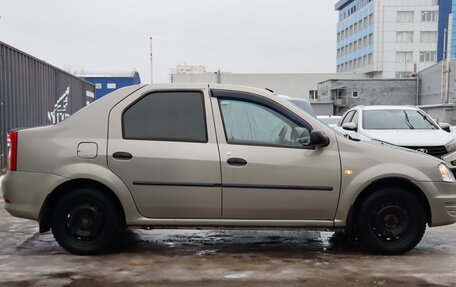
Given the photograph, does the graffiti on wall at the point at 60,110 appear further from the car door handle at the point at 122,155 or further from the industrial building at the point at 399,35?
the industrial building at the point at 399,35

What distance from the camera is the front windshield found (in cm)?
1009

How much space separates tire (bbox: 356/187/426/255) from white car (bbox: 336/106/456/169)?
3938 millimetres

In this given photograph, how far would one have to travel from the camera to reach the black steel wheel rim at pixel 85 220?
4844 millimetres

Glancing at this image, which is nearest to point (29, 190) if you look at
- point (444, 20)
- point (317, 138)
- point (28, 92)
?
point (317, 138)

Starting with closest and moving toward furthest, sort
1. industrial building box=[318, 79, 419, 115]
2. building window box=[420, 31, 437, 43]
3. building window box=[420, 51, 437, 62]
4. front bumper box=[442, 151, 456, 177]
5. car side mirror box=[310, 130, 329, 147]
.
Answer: car side mirror box=[310, 130, 329, 147]
front bumper box=[442, 151, 456, 177]
industrial building box=[318, 79, 419, 115]
building window box=[420, 31, 437, 43]
building window box=[420, 51, 437, 62]

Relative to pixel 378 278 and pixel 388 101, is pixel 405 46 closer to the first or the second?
pixel 388 101

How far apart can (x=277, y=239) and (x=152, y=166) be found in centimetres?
179

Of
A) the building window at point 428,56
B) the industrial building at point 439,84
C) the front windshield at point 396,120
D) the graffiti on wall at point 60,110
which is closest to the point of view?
the front windshield at point 396,120

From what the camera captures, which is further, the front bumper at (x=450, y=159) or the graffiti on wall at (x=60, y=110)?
the graffiti on wall at (x=60, y=110)

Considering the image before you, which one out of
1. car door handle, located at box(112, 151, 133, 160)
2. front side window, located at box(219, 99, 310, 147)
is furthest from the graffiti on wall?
front side window, located at box(219, 99, 310, 147)

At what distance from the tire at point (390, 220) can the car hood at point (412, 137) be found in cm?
435

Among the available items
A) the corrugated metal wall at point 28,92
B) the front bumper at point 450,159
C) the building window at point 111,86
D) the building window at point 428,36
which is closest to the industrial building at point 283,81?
the building window at point 428,36

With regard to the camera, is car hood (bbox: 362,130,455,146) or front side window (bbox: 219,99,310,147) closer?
front side window (bbox: 219,99,310,147)

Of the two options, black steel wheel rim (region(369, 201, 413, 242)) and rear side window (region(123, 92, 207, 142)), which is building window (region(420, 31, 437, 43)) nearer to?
black steel wheel rim (region(369, 201, 413, 242))
